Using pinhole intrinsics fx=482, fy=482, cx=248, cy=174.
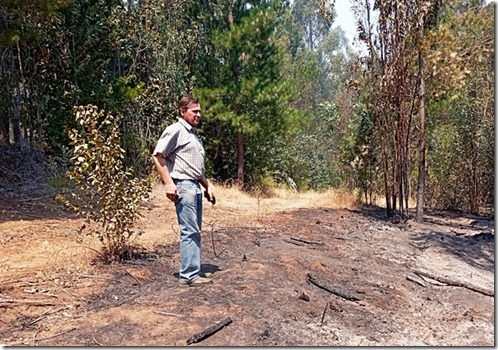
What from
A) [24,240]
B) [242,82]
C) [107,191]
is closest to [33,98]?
[242,82]

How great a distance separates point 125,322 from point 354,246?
4533 millimetres

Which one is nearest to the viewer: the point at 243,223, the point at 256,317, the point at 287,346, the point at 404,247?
the point at 287,346

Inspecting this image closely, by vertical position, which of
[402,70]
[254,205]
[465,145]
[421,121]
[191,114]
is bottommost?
[254,205]

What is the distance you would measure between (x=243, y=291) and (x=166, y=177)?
3.93ft

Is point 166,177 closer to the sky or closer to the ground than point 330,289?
closer to the sky

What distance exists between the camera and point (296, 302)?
414 centimetres

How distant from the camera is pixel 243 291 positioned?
420cm

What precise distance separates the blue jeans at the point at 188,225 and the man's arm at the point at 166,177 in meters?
0.10

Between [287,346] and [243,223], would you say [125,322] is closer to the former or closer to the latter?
[287,346]

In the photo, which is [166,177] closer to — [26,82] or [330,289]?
[330,289]

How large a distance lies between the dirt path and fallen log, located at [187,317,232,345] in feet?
0.17

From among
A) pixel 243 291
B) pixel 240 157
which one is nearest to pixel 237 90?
pixel 240 157

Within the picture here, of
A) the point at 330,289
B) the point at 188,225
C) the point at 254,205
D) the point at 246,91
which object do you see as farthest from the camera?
the point at 246,91

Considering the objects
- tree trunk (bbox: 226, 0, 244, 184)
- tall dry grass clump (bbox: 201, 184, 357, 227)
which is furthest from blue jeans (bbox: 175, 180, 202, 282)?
tree trunk (bbox: 226, 0, 244, 184)
